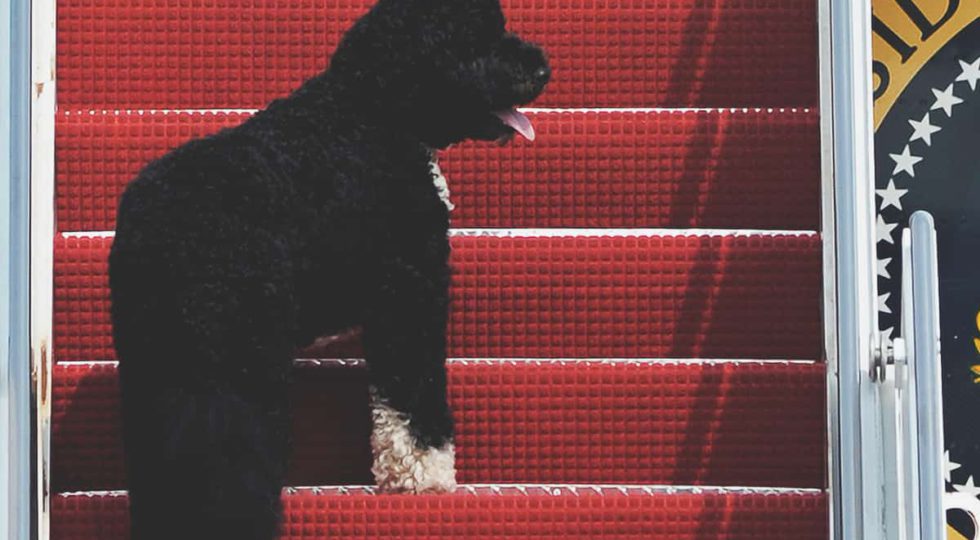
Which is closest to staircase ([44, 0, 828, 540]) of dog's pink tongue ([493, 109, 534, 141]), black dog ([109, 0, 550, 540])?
black dog ([109, 0, 550, 540])

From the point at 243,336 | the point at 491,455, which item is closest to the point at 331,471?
the point at 491,455

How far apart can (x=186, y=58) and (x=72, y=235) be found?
0.44 metres

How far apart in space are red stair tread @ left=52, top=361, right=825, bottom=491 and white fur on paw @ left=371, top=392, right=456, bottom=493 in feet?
0.67

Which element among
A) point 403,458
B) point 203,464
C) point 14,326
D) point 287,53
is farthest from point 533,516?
point 287,53

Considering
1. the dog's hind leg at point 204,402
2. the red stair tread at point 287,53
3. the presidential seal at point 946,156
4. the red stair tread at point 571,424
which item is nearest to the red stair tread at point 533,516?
the red stair tread at point 571,424

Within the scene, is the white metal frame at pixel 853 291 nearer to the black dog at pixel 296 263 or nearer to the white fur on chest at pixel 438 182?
the black dog at pixel 296 263

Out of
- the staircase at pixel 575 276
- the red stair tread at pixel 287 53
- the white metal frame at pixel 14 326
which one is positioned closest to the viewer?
the white metal frame at pixel 14 326

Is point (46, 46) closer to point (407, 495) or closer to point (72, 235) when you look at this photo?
point (72, 235)

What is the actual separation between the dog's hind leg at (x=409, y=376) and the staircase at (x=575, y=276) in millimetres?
64

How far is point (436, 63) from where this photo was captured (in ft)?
9.37

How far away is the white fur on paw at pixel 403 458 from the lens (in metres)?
2.88

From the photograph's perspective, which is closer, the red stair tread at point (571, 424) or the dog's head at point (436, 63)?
the dog's head at point (436, 63)

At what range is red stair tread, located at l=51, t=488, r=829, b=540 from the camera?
287 centimetres

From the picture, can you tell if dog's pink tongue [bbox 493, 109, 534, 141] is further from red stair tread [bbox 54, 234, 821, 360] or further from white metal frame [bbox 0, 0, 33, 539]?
white metal frame [bbox 0, 0, 33, 539]
